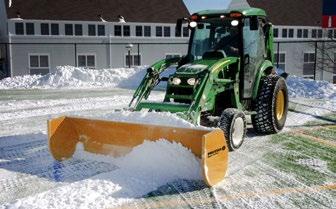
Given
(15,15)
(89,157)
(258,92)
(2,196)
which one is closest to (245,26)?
(258,92)

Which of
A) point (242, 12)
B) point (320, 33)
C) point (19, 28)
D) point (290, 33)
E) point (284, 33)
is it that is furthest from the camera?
point (320, 33)

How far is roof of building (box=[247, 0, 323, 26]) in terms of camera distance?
41.5 meters

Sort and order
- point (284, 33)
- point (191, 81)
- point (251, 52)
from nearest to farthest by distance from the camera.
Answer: point (191, 81), point (251, 52), point (284, 33)

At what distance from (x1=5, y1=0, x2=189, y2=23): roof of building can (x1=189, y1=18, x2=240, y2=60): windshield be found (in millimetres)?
26712

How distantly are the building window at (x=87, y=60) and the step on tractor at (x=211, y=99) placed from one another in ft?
86.5

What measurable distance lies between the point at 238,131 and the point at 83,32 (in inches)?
1142

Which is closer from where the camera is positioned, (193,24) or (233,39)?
(233,39)

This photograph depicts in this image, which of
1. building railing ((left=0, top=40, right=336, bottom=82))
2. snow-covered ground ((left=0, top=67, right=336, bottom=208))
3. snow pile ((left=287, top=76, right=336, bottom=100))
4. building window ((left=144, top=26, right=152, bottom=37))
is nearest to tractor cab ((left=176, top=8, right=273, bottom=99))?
snow-covered ground ((left=0, top=67, right=336, bottom=208))

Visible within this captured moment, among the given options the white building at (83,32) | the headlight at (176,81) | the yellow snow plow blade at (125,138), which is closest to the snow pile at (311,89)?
the headlight at (176,81)

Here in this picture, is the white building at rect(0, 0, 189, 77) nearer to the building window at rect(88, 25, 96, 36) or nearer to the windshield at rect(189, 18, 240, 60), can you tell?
the building window at rect(88, 25, 96, 36)

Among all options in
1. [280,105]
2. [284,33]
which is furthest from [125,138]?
[284,33]

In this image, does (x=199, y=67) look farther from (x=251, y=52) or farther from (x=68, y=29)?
(x=68, y=29)

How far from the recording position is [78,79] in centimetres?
1881

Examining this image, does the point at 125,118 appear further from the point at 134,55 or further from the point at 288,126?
the point at 134,55
